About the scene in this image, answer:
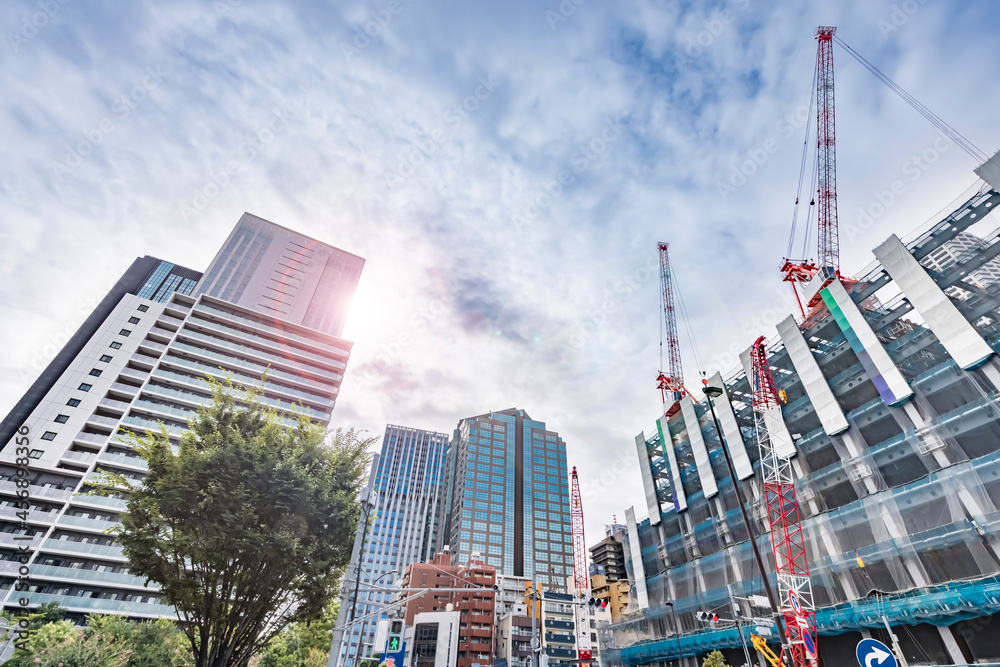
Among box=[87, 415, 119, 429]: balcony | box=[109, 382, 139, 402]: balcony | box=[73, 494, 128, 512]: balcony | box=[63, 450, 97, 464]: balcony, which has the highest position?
box=[109, 382, 139, 402]: balcony

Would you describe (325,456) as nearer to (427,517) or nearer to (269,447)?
(269,447)

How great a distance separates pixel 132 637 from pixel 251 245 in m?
77.7

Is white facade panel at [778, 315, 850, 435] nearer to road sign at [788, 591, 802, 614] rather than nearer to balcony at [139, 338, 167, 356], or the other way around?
road sign at [788, 591, 802, 614]

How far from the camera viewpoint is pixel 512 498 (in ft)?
415

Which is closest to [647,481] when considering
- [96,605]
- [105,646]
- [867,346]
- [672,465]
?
[672,465]

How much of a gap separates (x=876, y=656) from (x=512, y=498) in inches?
4944

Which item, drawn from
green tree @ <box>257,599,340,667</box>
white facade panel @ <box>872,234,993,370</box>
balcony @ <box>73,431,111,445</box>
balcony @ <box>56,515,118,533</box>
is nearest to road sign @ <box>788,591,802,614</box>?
white facade panel @ <box>872,234,993,370</box>

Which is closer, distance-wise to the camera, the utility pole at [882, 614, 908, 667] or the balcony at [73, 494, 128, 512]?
the utility pole at [882, 614, 908, 667]

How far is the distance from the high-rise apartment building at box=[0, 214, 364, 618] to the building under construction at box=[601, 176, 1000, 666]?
41983mm

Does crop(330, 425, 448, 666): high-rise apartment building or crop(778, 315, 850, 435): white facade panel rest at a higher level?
crop(330, 425, 448, 666): high-rise apartment building

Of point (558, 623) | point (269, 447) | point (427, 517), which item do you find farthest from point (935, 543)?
point (427, 517)

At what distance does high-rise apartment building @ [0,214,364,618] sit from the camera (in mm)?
49137

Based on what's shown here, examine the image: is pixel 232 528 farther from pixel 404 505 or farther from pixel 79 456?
pixel 404 505

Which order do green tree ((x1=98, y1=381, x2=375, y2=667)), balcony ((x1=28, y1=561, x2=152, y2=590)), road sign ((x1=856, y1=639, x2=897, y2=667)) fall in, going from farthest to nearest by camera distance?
balcony ((x1=28, y1=561, x2=152, y2=590)) → green tree ((x1=98, y1=381, x2=375, y2=667)) → road sign ((x1=856, y1=639, x2=897, y2=667))
